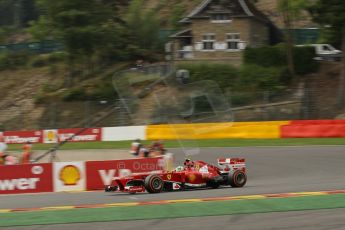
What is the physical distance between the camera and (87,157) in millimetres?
27656

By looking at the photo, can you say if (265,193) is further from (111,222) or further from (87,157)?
(87,157)

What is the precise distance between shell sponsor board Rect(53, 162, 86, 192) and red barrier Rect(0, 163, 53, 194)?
24 cm

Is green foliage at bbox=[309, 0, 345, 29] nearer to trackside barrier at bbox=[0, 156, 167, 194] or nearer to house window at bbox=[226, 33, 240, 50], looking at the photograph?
house window at bbox=[226, 33, 240, 50]

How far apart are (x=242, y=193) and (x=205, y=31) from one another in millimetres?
44495

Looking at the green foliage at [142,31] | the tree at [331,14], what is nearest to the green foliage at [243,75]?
the tree at [331,14]

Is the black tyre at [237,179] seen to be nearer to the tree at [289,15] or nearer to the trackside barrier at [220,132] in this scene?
the trackside barrier at [220,132]

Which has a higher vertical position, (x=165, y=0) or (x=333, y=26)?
(x=165, y=0)

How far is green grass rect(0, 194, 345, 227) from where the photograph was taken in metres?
10.4

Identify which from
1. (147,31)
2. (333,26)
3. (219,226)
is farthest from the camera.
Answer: (147,31)

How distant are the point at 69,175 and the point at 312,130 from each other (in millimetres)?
16735

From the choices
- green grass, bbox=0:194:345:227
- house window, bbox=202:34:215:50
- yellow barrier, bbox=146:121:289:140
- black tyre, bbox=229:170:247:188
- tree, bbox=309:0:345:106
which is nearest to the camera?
green grass, bbox=0:194:345:227

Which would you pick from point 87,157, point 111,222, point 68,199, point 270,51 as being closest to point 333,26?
point 270,51

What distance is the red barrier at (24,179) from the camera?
58.5ft

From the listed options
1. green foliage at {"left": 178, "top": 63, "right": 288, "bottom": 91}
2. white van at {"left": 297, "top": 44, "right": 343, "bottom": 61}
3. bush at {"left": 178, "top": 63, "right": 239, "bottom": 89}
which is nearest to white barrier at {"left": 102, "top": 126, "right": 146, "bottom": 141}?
green foliage at {"left": 178, "top": 63, "right": 288, "bottom": 91}
